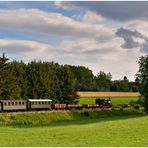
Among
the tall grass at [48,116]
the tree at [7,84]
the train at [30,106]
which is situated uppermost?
the tree at [7,84]

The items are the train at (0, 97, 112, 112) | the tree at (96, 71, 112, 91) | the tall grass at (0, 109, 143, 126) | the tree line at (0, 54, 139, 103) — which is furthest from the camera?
A: the tree at (96, 71, 112, 91)

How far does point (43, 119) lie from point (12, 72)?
75.6ft

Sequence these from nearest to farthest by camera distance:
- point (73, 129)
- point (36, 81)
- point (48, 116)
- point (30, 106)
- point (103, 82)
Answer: point (73, 129), point (48, 116), point (30, 106), point (36, 81), point (103, 82)

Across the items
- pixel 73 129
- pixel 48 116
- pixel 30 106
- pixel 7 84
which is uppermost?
pixel 7 84

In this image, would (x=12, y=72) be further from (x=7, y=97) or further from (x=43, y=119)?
(x=43, y=119)

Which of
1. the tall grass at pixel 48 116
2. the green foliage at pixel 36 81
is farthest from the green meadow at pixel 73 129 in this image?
the green foliage at pixel 36 81

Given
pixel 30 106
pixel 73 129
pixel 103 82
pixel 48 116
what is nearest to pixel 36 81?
pixel 30 106

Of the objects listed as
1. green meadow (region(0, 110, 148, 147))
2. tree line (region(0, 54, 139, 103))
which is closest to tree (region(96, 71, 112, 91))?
tree line (region(0, 54, 139, 103))

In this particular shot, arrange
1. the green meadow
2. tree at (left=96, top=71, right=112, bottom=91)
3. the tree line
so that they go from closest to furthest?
1. the green meadow
2. the tree line
3. tree at (left=96, top=71, right=112, bottom=91)

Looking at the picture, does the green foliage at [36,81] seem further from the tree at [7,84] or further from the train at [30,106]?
the train at [30,106]

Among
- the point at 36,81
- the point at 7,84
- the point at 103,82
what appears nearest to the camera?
the point at 7,84

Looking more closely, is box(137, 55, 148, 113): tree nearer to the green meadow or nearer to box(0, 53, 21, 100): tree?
the green meadow

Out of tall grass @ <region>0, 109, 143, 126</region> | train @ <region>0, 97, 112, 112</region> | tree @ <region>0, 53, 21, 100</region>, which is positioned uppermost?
tree @ <region>0, 53, 21, 100</region>

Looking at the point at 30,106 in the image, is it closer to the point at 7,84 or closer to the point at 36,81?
the point at 7,84
